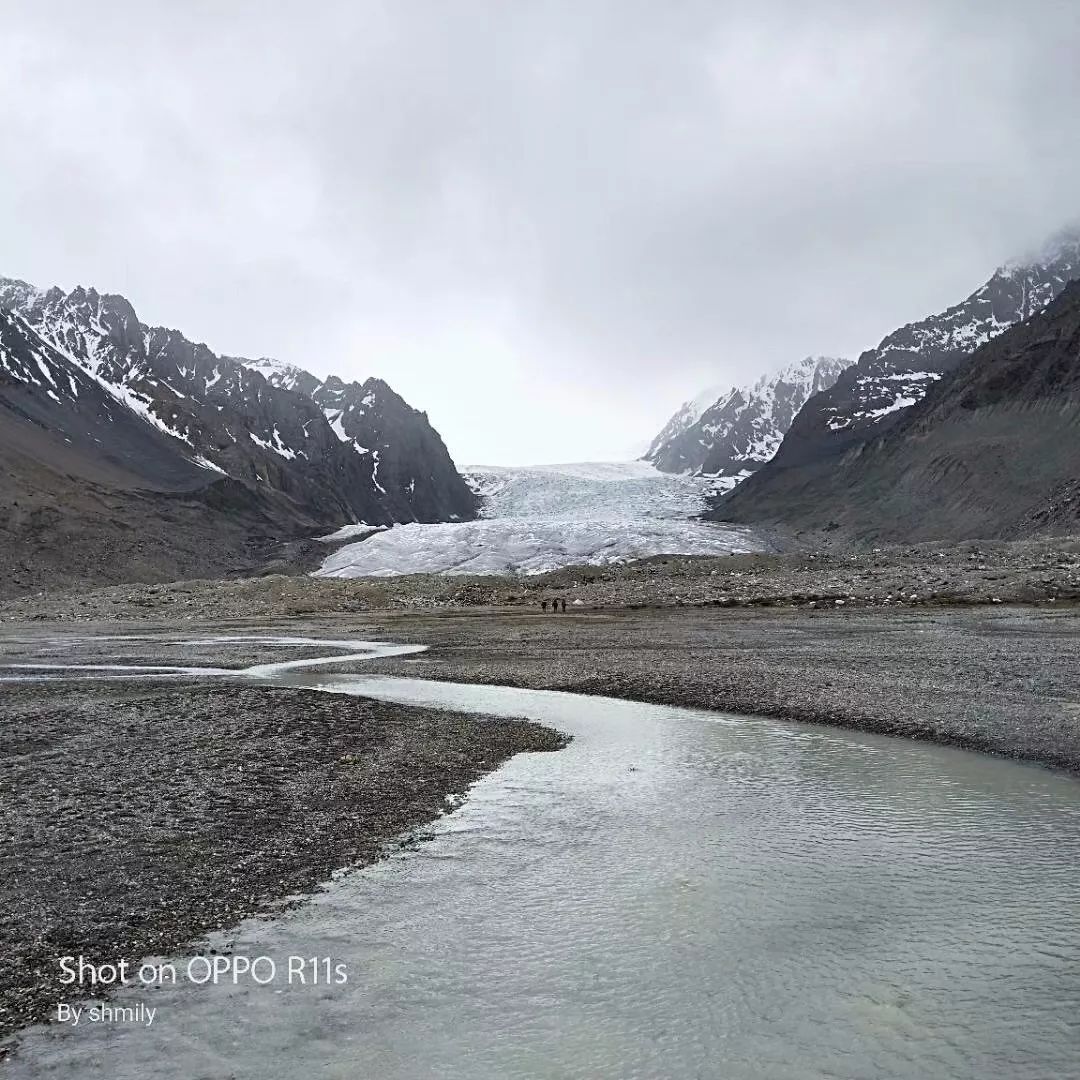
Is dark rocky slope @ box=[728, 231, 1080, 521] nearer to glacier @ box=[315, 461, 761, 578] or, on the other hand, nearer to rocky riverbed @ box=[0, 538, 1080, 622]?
glacier @ box=[315, 461, 761, 578]

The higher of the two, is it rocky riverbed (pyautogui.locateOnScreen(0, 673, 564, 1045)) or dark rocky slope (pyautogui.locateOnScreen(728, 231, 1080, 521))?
dark rocky slope (pyautogui.locateOnScreen(728, 231, 1080, 521))

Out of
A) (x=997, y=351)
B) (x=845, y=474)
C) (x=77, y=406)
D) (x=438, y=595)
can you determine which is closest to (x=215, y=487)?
(x=77, y=406)

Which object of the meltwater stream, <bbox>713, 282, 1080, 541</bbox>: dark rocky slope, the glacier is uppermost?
<bbox>713, 282, 1080, 541</bbox>: dark rocky slope

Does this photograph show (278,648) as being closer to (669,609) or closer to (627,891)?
(669,609)

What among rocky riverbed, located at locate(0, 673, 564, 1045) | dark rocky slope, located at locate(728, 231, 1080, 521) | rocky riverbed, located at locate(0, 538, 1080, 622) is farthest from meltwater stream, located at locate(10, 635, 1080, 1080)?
dark rocky slope, located at locate(728, 231, 1080, 521)

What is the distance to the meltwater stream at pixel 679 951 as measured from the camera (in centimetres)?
471

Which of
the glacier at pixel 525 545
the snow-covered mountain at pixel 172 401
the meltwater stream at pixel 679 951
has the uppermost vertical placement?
the snow-covered mountain at pixel 172 401

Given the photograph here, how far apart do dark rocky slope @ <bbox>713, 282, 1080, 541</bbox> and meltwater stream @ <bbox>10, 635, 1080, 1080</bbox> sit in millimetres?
71530

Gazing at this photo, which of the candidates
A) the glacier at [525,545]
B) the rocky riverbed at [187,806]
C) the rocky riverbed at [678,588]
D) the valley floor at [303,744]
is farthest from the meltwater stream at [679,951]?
the glacier at [525,545]

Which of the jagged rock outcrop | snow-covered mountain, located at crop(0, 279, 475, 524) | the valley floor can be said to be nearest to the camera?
the valley floor

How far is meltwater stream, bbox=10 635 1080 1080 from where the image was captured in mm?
4711

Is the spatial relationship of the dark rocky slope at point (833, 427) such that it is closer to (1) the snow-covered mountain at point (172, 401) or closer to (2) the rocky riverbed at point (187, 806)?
(1) the snow-covered mountain at point (172, 401)

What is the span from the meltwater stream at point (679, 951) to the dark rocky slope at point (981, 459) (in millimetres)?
71530

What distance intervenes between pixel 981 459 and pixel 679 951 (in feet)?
335
